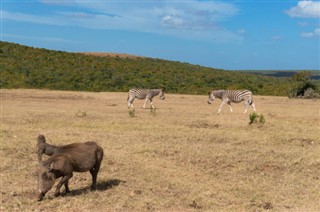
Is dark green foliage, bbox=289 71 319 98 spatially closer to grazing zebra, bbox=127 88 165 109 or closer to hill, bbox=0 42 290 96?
hill, bbox=0 42 290 96

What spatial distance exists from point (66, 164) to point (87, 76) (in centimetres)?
4165

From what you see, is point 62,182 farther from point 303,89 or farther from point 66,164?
point 303,89

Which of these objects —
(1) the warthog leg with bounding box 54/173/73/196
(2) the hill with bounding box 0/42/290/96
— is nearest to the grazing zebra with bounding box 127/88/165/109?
(2) the hill with bounding box 0/42/290/96

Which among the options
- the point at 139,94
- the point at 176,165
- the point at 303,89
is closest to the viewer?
the point at 176,165

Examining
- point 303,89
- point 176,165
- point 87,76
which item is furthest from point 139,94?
point 87,76

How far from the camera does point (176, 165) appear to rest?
1081 cm

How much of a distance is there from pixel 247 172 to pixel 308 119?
10.6 metres

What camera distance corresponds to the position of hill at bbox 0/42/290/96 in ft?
141

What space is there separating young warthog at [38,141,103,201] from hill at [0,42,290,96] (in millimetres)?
33156

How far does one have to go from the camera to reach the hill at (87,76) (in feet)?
141

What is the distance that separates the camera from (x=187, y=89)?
148ft

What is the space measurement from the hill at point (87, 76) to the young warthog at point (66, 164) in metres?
33.2

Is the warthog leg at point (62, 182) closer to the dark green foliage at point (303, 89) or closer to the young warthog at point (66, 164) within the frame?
the young warthog at point (66, 164)

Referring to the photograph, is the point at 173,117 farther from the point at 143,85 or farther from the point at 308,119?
the point at 143,85
